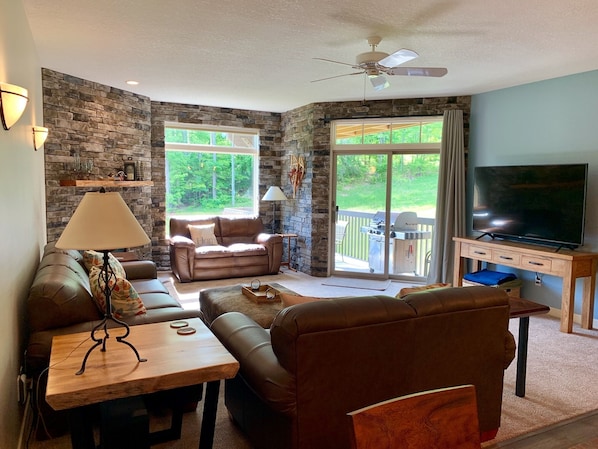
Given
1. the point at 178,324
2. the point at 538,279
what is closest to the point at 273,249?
the point at 538,279

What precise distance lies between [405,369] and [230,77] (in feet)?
12.9

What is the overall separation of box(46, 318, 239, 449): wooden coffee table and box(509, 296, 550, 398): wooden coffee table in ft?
6.11

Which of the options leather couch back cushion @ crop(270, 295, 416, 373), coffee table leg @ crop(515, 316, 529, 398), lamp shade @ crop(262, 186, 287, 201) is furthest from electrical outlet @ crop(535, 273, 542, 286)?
lamp shade @ crop(262, 186, 287, 201)

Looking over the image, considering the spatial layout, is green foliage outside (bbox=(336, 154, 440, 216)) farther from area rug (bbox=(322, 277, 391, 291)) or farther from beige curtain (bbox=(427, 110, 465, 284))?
area rug (bbox=(322, 277, 391, 291))

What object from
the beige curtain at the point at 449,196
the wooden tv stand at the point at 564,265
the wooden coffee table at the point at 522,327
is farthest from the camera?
the beige curtain at the point at 449,196

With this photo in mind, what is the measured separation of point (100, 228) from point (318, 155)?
16.4 ft

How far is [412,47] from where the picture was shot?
3.75 m

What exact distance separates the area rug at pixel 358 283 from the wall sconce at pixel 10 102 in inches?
179

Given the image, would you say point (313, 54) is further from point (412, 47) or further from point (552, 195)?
point (552, 195)

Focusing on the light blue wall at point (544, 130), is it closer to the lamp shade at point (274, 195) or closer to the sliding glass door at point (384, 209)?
the sliding glass door at point (384, 209)

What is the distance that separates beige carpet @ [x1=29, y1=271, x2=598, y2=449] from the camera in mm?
2404

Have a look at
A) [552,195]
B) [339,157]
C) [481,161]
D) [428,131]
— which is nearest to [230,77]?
[339,157]

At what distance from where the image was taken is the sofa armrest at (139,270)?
4.19m

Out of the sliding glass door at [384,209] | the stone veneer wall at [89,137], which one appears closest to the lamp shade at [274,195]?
the sliding glass door at [384,209]
